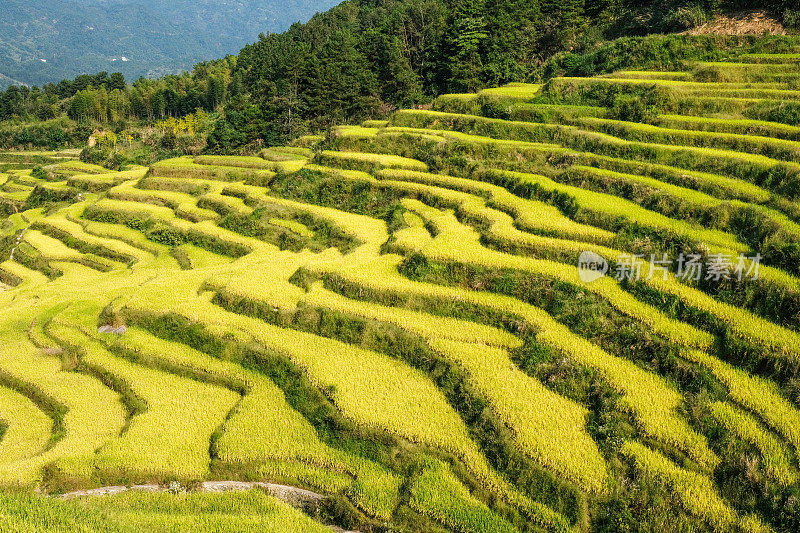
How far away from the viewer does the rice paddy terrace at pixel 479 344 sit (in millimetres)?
7984

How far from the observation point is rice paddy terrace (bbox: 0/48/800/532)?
314 inches

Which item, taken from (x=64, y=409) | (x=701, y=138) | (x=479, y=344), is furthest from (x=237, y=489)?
(x=701, y=138)

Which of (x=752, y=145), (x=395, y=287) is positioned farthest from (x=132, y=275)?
(x=752, y=145)

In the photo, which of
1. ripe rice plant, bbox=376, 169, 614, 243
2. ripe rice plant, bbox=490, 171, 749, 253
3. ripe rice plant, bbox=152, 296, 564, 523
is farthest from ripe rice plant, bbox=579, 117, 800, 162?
ripe rice plant, bbox=152, 296, 564, 523

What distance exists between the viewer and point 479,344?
1128 cm

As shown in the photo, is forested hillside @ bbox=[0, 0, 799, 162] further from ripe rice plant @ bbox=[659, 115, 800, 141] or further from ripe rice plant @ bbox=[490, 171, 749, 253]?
ripe rice plant @ bbox=[490, 171, 749, 253]

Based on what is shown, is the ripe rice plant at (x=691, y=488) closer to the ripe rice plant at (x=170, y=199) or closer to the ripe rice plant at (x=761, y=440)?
the ripe rice plant at (x=761, y=440)

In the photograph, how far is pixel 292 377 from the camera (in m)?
11.4

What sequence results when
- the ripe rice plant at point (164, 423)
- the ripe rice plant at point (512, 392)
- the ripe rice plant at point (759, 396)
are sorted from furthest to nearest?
the ripe rice plant at point (164, 423), the ripe rice plant at point (512, 392), the ripe rice plant at point (759, 396)

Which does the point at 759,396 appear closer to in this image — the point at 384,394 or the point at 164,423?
the point at 384,394

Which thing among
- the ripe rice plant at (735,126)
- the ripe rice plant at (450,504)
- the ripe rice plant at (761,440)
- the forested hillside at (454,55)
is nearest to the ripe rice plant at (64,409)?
the ripe rice plant at (450,504)

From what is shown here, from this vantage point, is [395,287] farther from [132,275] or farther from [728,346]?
[132,275]

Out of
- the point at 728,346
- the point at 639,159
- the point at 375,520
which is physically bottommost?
the point at 375,520

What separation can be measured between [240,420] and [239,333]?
312 centimetres
